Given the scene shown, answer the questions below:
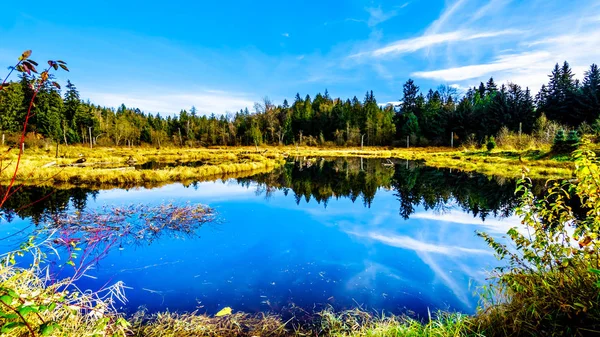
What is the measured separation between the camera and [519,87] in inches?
2359

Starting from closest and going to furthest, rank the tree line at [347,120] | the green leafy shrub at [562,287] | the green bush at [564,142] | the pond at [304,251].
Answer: the green leafy shrub at [562,287] < the pond at [304,251] < the green bush at [564,142] < the tree line at [347,120]

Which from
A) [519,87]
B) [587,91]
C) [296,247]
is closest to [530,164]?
[296,247]

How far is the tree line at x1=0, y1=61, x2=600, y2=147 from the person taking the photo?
165 ft

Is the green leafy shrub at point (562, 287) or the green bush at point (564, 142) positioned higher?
the green bush at point (564, 142)

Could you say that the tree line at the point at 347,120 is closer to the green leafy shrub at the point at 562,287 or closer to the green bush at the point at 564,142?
the green bush at the point at 564,142

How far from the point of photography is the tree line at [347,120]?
50219 mm

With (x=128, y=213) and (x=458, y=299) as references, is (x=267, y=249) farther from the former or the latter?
(x=128, y=213)

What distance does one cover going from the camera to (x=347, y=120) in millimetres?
73750

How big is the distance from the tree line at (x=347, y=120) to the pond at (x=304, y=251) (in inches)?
1324

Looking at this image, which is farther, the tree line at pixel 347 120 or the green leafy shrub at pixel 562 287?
the tree line at pixel 347 120

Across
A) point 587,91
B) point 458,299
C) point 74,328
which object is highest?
point 587,91

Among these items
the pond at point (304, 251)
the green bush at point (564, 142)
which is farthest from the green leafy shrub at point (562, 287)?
the green bush at point (564, 142)

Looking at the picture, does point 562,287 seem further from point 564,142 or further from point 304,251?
point 564,142

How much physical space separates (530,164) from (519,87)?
4622 cm
